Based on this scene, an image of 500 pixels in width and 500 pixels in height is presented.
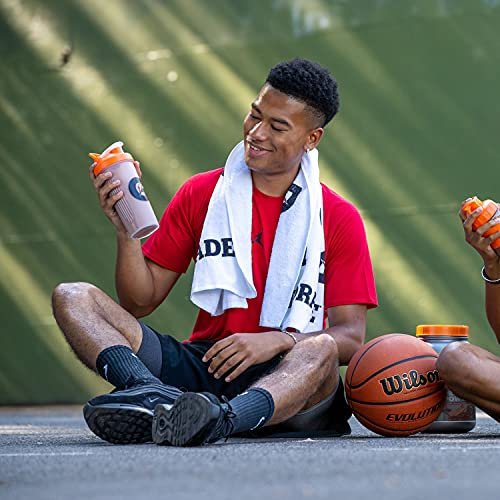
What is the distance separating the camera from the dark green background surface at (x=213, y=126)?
6.87 m

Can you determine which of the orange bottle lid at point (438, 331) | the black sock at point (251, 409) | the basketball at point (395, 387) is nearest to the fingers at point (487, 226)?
the basketball at point (395, 387)

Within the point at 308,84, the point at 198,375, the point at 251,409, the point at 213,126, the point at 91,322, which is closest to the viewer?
the point at 251,409

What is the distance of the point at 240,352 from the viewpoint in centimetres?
388

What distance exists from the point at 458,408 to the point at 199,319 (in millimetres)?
1005

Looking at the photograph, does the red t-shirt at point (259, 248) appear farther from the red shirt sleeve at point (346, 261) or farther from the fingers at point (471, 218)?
the fingers at point (471, 218)

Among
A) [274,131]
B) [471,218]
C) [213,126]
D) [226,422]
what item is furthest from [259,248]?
[213,126]

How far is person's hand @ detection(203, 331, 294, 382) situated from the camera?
12.7ft

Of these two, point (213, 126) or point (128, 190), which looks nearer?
point (128, 190)

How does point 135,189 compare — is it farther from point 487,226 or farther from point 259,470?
point 259,470

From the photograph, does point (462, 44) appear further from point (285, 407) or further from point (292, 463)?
point (292, 463)

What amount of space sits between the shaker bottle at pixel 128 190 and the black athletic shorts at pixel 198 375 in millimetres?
Answer: 403

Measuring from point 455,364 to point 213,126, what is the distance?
3891 millimetres

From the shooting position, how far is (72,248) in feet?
25.1

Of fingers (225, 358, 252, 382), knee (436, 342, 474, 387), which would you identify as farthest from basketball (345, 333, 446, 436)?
fingers (225, 358, 252, 382)
